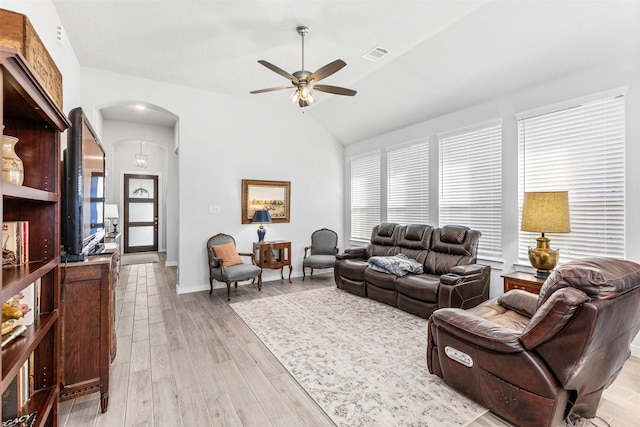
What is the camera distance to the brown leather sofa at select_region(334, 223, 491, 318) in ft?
11.7

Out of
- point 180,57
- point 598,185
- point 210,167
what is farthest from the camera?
point 210,167

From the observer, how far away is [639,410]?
2.06 m

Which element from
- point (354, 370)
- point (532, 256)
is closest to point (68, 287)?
point (354, 370)

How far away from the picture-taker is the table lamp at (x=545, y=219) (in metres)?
3.00

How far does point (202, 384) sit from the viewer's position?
7.85ft

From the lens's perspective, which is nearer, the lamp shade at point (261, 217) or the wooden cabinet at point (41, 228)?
the wooden cabinet at point (41, 228)

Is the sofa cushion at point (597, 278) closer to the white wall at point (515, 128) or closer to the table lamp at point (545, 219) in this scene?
the table lamp at point (545, 219)

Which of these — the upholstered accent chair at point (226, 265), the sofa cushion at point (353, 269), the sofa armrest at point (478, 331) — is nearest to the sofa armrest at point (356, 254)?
the sofa cushion at point (353, 269)

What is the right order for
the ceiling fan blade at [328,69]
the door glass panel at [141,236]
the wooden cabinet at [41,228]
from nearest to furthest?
the wooden cabinet at [41,228], the ceiling fan blade at [328,69], the door glass panel at [141,236]

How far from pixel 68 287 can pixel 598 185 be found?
475 cm

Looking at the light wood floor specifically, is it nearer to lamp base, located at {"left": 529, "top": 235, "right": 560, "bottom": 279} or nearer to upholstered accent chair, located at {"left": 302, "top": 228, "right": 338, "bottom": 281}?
lamp base, located at {"left": 529, "top": 235, "right": 560, "bottom": 279}

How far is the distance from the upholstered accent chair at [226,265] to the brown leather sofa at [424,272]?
4.82 feet

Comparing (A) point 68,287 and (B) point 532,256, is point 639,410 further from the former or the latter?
(A) point 68,287

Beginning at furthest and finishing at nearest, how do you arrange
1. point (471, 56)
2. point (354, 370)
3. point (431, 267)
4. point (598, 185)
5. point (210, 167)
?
point (210, 167), point (431, 267), point (471, 56), point (598, 185), point (354, 370)
